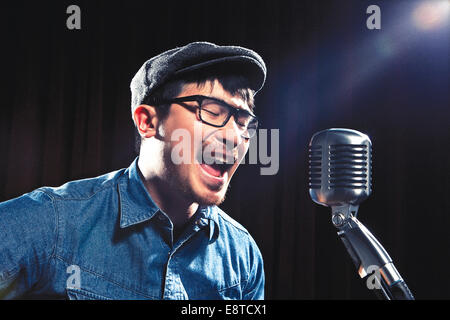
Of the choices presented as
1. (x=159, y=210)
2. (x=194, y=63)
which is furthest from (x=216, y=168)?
(x=194, y=63)

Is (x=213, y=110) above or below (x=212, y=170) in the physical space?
above

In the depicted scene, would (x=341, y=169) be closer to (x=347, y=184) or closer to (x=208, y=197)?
(x=347, y=184)

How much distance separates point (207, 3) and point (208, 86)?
575mm

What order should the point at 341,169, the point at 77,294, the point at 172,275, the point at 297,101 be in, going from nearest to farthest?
the point at 341,169 < the point at 77,294 < the point at 172,275 < the point at 297,101

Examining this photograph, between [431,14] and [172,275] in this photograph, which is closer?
[172,275]

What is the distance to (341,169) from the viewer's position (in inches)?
38.5

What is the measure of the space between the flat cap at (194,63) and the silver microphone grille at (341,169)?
0.51 metres

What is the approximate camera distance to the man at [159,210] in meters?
1.23

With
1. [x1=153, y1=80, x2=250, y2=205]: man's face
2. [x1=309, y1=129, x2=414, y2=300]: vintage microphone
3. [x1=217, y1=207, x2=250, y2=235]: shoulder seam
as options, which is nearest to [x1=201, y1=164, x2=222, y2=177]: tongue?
[x1=153, y1=80, x2=250, y2=205]: man's face

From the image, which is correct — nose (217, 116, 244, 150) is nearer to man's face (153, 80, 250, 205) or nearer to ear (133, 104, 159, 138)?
man's face (153, 80, 250, 205)

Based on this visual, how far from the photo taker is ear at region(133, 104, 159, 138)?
4.66 feet

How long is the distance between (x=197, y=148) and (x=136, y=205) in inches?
10.8

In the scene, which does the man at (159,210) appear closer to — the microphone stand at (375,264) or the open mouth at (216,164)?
the open mouth at (216,164)

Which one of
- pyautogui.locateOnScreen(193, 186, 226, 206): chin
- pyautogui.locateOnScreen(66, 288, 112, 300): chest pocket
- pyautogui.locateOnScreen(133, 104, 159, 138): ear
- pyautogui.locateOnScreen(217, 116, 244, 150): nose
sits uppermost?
pyautogui.locateOnScreen(133, 104, 159, 138): ear
